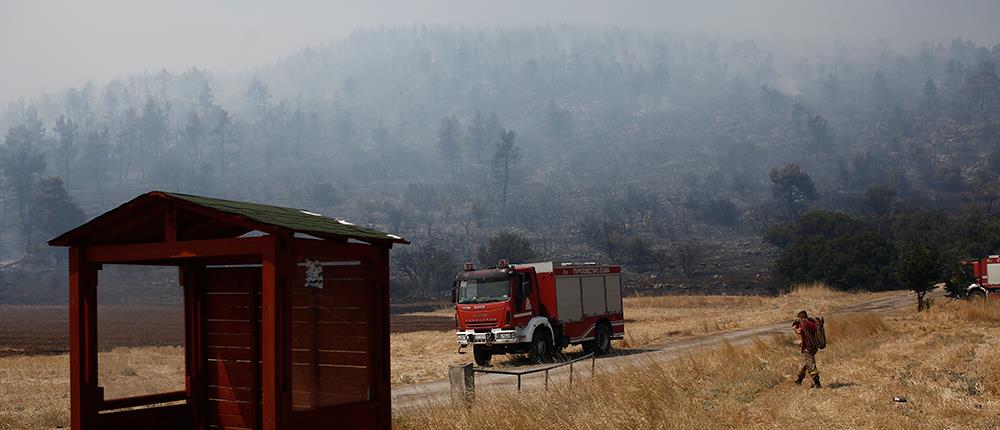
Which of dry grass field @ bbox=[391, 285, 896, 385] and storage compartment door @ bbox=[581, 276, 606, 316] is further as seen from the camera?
storage compartment door @ bbox=[581, 276, 606, 316]

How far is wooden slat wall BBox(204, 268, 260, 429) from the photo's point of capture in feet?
32.5

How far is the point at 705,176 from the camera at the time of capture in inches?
7830

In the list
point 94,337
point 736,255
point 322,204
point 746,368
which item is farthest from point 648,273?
point 94,337

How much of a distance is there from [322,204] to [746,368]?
6364 inches

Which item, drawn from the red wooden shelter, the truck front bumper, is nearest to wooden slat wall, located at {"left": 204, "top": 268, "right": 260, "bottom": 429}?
the red wooden shelter

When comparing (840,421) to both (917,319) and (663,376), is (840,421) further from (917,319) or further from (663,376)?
(917,319)

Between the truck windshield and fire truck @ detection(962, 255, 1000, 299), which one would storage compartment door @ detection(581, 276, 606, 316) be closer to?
the truck windshield

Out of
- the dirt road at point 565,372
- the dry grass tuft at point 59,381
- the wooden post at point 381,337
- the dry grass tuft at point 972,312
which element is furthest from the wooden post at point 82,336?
the dry grass tuft at point 972,312

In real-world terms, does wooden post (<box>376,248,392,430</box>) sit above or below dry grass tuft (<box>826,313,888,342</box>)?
above

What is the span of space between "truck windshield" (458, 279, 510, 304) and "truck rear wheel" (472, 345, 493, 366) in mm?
1525

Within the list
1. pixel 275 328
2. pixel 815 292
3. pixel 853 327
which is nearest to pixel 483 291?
pixel 853 327

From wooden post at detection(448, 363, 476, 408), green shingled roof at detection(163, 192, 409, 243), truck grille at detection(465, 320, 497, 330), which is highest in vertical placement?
green shingled roof at detection(163, 192, 409, 243)

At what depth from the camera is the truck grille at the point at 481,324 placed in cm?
2592

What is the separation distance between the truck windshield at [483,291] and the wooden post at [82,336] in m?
17.4
